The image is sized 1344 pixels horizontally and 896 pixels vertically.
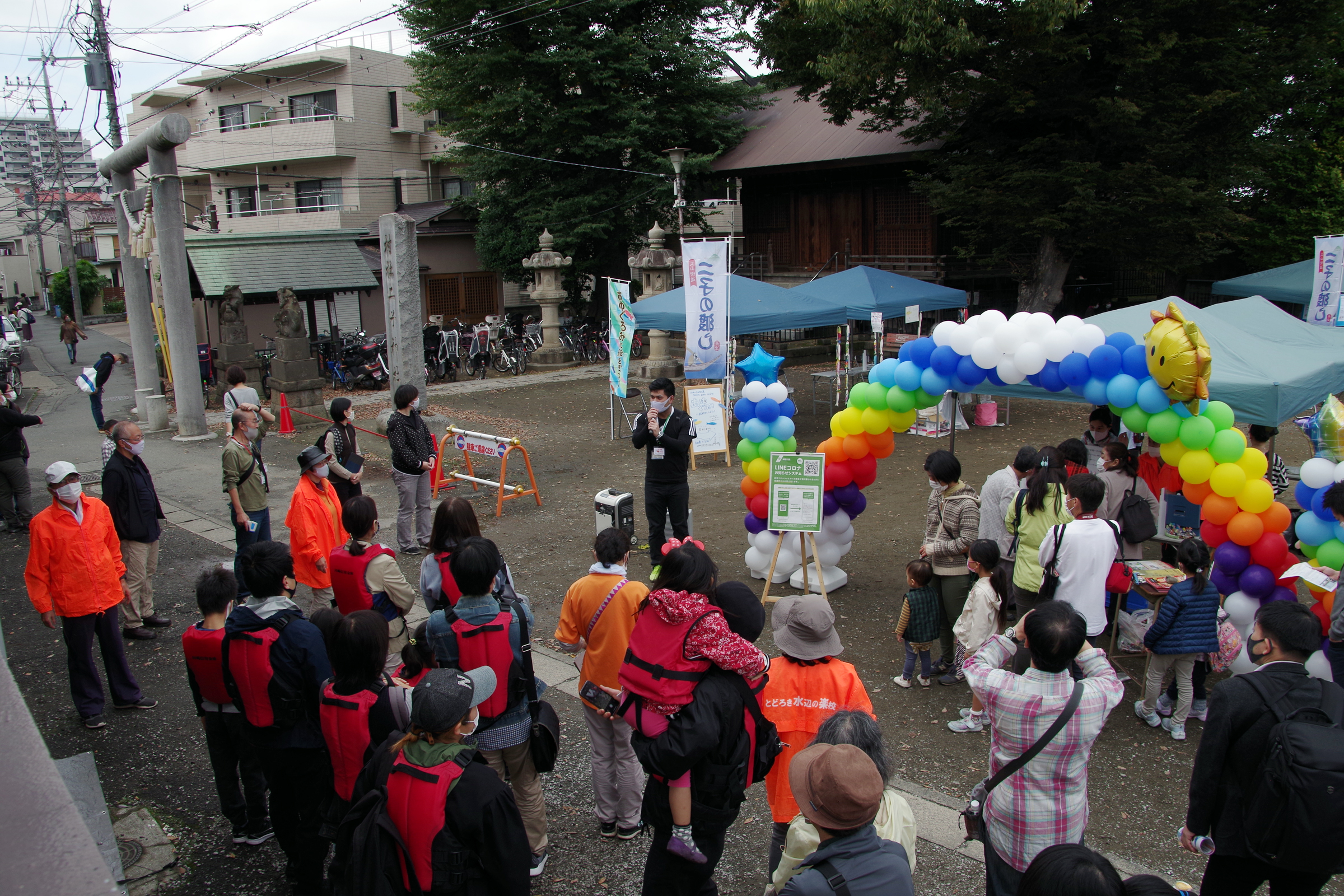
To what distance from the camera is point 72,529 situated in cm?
534

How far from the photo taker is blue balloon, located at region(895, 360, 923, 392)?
659 centimetres

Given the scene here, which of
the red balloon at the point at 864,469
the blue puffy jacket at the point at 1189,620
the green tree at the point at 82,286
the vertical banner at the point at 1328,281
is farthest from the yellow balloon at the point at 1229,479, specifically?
the green tree at the point at 82,286

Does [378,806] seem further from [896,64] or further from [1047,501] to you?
[896,64]

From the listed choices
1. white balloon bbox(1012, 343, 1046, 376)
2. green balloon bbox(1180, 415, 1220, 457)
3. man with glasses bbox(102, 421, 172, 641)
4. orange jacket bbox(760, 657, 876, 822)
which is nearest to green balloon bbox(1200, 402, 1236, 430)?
green balloon bbox(1180, 415, 1220, 457)

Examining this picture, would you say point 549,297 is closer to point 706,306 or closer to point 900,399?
point 706,306

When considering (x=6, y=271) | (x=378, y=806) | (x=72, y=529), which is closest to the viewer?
(x=378, y=806)

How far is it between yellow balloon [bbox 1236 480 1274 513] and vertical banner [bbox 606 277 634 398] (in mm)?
9094

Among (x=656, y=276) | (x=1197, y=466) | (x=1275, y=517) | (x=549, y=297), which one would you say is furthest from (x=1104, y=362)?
(x=549, y=297)

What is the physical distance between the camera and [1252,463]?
17.9 ft

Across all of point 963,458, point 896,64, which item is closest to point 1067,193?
point 896,64

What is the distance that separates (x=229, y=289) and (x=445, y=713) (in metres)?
17.9

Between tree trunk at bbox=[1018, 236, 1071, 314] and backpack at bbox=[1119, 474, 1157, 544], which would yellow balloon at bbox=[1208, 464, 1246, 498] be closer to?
backpack at bbox=[1119, 474, 1157, 544]

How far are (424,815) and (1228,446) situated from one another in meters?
5.32

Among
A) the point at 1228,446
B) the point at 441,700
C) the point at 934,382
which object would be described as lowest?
the point at 441,700
